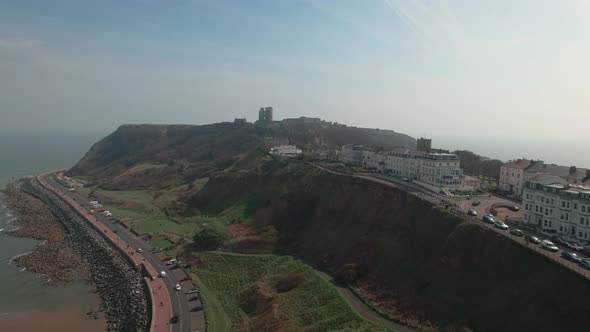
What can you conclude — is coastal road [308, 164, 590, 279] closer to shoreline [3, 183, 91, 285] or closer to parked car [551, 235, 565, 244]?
parked car [551, 235, 565, 244]

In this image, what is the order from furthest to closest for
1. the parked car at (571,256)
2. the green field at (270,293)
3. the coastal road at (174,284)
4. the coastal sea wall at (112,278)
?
the coastal sea wall at (112,278) → the coastal road at (174,284) → the green field at (270,293) → the parked car at (571,256)

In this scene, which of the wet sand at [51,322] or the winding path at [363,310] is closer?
the winding path at [363,310]

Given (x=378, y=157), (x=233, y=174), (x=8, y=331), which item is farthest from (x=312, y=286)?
(x=233, y=174)

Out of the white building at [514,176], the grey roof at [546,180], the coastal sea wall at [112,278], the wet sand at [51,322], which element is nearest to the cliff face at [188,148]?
the coastal sea wall at [112,278]

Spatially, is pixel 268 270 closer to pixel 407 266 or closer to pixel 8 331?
pixel 407 266

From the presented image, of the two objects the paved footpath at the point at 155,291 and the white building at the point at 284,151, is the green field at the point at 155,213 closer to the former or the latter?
the paved footpath at the point at 155,291

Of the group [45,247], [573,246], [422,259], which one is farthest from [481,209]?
[45,247]

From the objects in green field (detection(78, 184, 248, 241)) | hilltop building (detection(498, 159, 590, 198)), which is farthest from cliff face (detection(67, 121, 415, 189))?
hilltop building (detection(498, 159, 590, 198))
